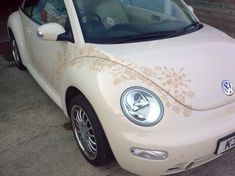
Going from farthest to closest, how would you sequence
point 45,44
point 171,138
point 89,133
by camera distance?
point 45,44 < point 89,133 < point 171,138

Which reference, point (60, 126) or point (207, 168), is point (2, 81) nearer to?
point (60, 126)

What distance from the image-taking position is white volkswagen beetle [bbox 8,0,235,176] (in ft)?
7.34

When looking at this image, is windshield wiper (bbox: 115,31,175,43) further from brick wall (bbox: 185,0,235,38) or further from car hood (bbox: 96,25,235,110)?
brick wall (bbox: 185,0,235,38)

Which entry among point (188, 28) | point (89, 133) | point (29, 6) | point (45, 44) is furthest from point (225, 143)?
point (29, 6)

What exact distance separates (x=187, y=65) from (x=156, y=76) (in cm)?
27

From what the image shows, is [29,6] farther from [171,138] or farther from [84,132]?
[171,138]

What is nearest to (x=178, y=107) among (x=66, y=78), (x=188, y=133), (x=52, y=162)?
(x=188, y=133)

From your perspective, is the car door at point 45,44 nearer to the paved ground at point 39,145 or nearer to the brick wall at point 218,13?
the paved ground at point 39,145

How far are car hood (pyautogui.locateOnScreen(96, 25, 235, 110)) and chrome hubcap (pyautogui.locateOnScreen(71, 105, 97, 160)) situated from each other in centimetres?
56

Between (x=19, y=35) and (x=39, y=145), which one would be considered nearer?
(x=39, y=145)

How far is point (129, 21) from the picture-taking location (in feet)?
9.68

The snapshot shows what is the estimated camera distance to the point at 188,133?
87.3 inches

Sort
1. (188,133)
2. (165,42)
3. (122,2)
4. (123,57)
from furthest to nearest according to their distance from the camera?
1. (122,2)
2. (165,42)
3. (123,57)
4. (188,133)

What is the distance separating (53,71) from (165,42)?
1.14 metres
